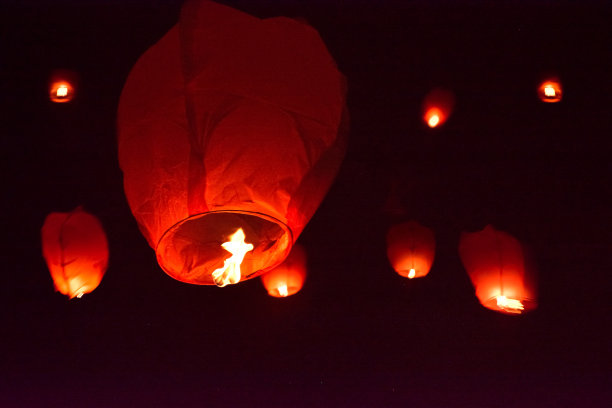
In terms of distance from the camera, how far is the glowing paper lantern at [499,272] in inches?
66.7

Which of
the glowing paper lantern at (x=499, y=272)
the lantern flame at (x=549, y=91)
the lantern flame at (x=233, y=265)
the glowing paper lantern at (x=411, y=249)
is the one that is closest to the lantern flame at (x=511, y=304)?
the glowing paper lantern at (x=499, y=272)

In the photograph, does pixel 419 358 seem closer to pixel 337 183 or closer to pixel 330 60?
pixel 337 183

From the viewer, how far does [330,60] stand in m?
1.17

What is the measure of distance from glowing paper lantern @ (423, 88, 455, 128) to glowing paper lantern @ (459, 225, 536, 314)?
2.49 feet

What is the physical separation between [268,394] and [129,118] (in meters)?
1.90

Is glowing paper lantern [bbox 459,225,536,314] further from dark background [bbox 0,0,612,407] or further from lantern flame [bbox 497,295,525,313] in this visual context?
dark background [bbox 0,0,612,407]

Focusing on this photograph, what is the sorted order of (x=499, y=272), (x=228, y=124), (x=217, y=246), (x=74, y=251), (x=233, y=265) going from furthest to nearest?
(x=499, y=272)
(x=74, y=251)
(x=217, y=246)
(x=233, y=265)
(x=228, y=124)

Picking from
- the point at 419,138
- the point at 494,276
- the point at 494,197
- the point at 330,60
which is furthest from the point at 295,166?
the point at 494,197

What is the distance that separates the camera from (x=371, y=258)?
9.31 feet

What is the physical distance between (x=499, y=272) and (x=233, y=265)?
954 mm

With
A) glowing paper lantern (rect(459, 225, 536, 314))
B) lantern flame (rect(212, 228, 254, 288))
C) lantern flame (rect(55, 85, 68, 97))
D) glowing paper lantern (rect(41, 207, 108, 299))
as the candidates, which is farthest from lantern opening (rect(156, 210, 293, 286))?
lantern flame (rect(55, 85, 68, 97))

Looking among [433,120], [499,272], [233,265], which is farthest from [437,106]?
[233,265]

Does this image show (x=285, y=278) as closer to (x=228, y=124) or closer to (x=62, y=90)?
(x=62, y=90)

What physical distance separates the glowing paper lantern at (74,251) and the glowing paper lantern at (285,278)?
0.75 metres
